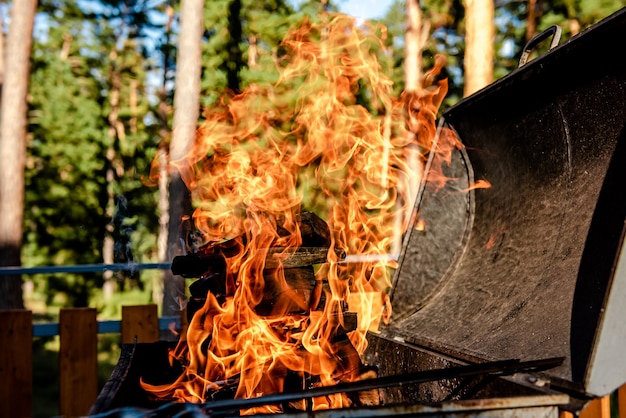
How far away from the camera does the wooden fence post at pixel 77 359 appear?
452cm

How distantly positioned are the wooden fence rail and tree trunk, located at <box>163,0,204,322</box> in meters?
4.17

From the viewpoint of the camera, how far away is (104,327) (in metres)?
4.77

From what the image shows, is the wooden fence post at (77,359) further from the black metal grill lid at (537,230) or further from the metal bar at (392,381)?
the metal bar at (392,381)

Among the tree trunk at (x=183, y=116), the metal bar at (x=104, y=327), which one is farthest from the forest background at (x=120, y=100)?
the metal bar at (x=104, y=327)

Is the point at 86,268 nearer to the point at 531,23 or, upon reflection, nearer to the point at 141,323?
the point at 141,323

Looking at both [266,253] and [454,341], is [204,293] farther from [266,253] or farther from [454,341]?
[454,341]

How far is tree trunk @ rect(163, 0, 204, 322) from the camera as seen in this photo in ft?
29.5

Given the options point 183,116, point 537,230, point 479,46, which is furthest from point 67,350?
point 479,46

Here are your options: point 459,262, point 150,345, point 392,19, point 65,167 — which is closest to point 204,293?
point 150,345

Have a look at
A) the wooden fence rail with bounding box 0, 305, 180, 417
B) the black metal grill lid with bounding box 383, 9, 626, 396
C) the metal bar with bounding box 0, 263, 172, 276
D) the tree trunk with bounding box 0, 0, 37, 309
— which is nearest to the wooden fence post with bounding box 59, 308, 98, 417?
the wooden fence rail with bounding box 0, 305, 180, 417

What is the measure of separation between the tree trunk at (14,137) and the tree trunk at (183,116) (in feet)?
8.61

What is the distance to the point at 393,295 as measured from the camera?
312cm

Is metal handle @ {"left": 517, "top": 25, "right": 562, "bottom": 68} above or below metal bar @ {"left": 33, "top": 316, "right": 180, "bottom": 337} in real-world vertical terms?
above

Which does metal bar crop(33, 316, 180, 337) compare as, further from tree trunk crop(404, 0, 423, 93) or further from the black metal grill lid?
tree trunk crop(404, 0, 423, 93)
